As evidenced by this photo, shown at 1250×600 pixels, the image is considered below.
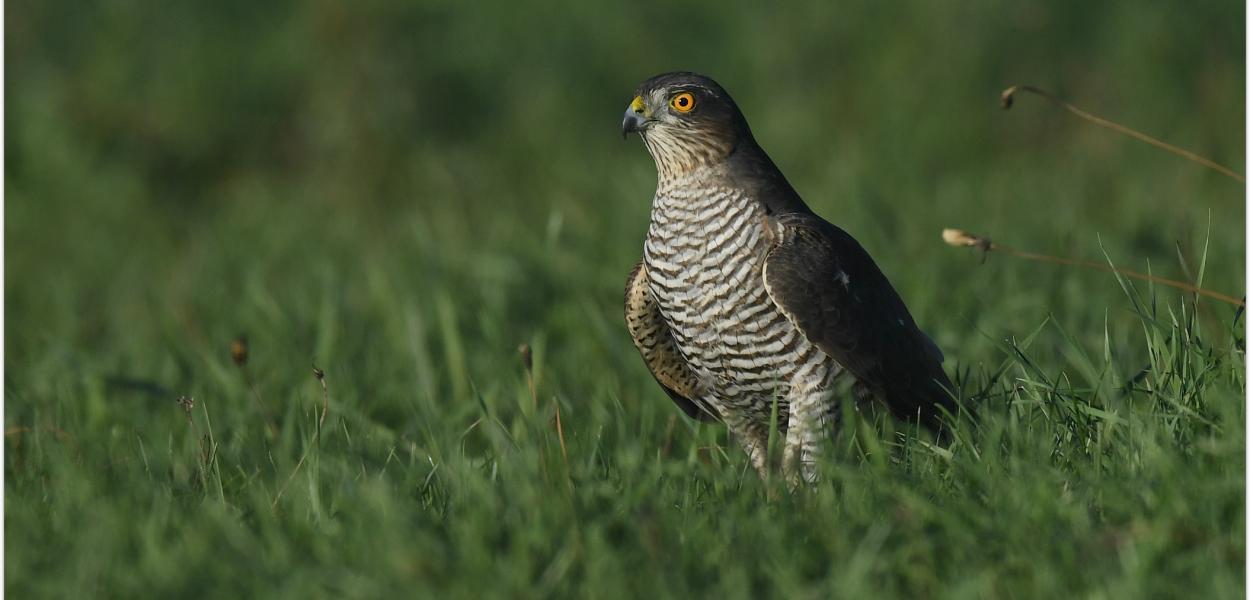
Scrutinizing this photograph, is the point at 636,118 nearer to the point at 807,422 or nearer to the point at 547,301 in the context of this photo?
the point at 807,422

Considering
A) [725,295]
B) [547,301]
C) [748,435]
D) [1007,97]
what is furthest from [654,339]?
[547,301]

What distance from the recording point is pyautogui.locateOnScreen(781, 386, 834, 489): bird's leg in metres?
4.21

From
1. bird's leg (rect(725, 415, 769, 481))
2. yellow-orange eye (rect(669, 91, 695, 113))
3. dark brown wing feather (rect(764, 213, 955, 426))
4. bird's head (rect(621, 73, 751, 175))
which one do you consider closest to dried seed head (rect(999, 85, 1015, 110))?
dark brown wing feather (rect(764, 213, 955, 426))

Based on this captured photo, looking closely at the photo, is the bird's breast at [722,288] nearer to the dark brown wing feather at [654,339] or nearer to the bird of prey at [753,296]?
the bird of prey at [753,296]

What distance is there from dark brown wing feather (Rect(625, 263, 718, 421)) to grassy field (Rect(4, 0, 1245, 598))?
0.18 metres

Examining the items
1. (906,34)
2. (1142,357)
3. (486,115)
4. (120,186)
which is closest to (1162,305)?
(1142,357)

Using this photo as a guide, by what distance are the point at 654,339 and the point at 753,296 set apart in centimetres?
55

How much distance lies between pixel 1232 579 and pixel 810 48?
7.04m

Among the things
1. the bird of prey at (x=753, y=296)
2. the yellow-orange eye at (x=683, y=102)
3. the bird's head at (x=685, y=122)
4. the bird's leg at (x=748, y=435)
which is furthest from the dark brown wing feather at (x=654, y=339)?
the yellow-orange eye at (x=683, y=102)

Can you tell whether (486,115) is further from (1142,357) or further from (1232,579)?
(1232,579)

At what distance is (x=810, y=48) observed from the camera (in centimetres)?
976

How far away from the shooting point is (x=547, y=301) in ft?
21.0

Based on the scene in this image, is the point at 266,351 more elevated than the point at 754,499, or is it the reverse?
the point at 754,499

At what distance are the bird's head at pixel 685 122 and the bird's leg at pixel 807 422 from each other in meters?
0.71
